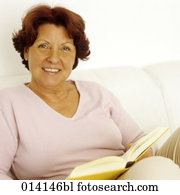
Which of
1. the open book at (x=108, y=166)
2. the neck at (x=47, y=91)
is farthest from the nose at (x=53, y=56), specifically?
the open book at (x=108, y=166)

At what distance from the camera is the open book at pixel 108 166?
2.88 feet

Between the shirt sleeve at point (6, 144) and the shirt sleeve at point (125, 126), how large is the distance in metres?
0.50

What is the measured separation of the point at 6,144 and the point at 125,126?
56cm

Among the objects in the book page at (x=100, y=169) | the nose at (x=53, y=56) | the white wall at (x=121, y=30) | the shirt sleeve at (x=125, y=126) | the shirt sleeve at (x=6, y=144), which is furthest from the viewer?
the white wall at (x=121, y=30)

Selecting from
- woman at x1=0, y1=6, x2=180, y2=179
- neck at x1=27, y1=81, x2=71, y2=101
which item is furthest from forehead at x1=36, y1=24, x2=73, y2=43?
neck at x1=27, y1=81, x2=71, y2=101

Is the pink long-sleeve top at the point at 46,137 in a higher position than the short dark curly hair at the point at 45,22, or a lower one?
lower

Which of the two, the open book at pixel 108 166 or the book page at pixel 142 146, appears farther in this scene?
the book page at pixel 142 146

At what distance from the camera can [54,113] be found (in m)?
1.32

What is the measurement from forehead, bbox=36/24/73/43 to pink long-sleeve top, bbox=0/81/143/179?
0.24m

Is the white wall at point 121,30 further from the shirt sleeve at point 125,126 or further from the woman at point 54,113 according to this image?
the shirt sleeve at point 125,126

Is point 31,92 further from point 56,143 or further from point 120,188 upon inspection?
point 120,188

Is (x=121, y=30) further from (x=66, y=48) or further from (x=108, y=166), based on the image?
(x=108, y=166)

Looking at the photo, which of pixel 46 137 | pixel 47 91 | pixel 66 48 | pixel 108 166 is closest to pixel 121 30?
pixel 66 48

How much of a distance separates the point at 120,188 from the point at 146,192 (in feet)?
0.25
